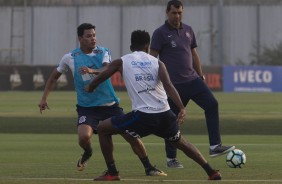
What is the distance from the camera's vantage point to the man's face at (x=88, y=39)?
14.8 meters

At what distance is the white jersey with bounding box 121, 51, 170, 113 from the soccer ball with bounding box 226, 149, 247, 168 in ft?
8.49

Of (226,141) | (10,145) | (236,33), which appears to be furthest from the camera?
(236,33)

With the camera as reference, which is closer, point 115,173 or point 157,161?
point 115,173

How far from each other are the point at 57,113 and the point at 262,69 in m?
21.9

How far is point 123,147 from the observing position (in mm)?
20469

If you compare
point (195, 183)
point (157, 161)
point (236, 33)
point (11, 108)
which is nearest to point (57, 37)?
point (236, 33)

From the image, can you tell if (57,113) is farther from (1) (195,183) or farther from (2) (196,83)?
(1) (195,183)

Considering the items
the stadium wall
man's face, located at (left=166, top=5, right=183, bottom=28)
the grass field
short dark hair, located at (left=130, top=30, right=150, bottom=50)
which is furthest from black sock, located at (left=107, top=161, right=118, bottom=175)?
the stadium wall

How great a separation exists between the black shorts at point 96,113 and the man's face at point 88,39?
88cm

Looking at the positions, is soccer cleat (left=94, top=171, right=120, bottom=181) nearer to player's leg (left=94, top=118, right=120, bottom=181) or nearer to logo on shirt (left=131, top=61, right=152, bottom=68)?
player's leg (left=94, top=118, right=120, bottom=181)

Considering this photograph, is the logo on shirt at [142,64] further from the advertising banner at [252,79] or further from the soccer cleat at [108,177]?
the advertising banner at [252,79]

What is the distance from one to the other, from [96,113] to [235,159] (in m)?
2.14

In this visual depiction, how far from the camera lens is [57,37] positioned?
7144 cm

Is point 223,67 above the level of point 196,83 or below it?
below
